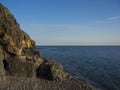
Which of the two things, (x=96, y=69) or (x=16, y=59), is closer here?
(x=16, y=59)

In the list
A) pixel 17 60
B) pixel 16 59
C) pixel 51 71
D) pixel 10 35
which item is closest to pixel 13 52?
pixel 16 59

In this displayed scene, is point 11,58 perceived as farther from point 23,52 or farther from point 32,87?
point 32,87

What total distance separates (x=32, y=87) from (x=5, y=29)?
9.29m

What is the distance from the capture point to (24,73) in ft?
84.1

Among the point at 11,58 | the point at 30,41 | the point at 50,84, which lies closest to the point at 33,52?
the point at 30,41

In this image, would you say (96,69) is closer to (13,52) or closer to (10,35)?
(13,52)

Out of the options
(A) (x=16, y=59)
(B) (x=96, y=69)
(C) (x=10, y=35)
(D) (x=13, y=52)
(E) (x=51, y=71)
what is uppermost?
(C) (x=10, y=35)

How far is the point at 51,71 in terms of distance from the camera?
1001 inches

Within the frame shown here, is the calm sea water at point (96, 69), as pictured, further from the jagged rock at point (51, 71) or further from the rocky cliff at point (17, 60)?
the rocky cliff at point (17, 60)

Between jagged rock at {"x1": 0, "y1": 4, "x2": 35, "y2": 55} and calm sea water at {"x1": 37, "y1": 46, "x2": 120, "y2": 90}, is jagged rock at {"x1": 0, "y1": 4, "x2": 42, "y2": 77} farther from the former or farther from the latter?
calm sea water at {"x1": 37, "y1": 46, "x2": 120, "y2": 90}

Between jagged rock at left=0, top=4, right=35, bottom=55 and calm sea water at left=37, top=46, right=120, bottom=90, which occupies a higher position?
jagged rock at left=0, top=4, right=35, bottom=55

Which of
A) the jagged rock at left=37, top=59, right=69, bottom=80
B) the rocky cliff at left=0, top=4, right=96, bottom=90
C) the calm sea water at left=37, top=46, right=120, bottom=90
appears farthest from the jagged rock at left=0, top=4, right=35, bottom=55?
the calm sea water at left=37, top=46, right=120, bottom=90

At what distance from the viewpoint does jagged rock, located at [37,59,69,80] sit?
24969mm

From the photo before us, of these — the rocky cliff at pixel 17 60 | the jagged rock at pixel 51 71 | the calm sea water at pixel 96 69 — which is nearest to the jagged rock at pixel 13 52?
the rocky cliff at pixel 17 60
